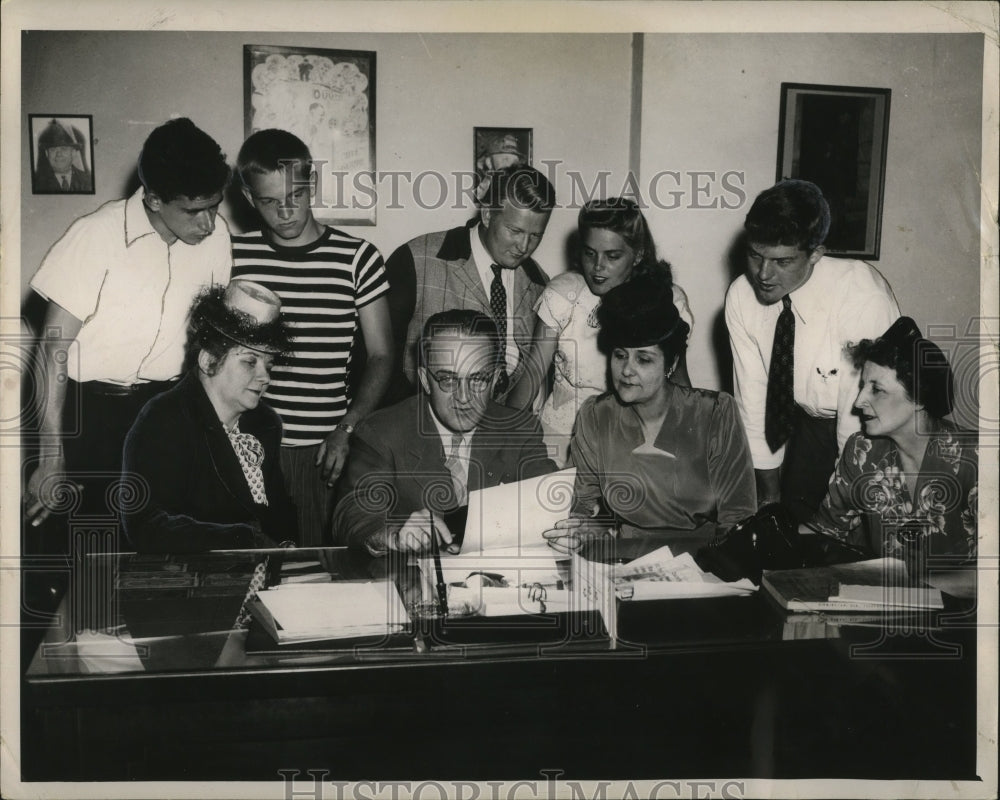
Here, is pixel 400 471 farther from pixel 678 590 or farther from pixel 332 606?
pixel 678 590

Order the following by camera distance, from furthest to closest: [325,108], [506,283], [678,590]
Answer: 1. [506,283]
2. [325,108]
3. [678,590]

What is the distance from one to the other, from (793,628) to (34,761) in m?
1.86

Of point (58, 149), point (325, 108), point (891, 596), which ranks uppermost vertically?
point (325, 108)

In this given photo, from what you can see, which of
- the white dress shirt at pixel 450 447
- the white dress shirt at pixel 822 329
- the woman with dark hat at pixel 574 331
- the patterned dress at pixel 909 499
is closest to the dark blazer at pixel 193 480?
the white dress shirt at pixel 450 447

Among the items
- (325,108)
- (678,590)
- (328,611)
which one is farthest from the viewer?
(325,108)

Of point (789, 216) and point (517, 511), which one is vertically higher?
point (789, 216)

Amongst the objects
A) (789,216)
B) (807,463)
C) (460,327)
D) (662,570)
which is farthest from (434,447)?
(789,216)

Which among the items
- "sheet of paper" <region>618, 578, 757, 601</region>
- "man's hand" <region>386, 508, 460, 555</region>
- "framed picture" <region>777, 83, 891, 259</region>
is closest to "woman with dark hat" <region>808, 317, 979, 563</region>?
"framed picture" <region>777, 83, 891, 259</region>

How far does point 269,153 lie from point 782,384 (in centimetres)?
149

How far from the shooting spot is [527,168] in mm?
2404

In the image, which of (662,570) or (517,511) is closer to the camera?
(662,570)

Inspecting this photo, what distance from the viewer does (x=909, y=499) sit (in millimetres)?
2508

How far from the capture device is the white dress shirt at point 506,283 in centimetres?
245

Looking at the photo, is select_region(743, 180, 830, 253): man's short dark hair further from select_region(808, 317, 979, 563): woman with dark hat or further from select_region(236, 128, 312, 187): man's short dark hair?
select_region(236, 128, 312, 187): man's short dark hair
